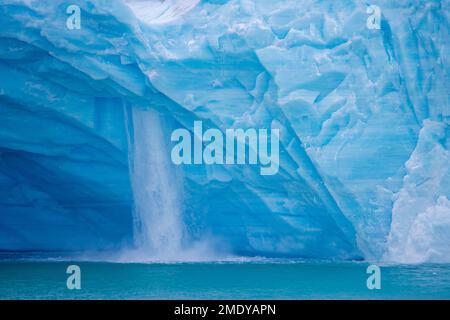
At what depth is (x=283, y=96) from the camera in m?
9.62

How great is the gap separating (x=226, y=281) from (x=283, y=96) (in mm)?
2564

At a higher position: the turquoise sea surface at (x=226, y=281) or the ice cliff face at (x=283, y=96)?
the ice cliff face at (x=283, y=96)

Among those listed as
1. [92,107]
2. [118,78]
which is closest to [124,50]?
[118,78]

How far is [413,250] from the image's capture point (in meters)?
9.44

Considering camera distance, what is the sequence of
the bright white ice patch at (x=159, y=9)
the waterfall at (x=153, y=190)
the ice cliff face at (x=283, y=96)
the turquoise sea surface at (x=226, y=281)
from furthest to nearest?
the waterfall at (x=153, y=190) → the bright white ice patch at (x=159, y=9) → the ice cliff face at (x=283, y=96) → the turquoise sea surface at (x=226, y=281)

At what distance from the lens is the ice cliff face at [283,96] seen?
374 inches

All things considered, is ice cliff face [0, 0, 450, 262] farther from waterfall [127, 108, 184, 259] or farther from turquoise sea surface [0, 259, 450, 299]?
turquoise sea surface [0, 259, 450, 299]

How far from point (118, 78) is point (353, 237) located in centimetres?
378

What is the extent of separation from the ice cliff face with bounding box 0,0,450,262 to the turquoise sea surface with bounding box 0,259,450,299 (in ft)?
2.36

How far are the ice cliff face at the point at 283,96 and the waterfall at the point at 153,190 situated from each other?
3 cm

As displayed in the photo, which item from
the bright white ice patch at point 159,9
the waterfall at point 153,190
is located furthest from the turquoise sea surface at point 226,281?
the bright white ice patch at point 159,9

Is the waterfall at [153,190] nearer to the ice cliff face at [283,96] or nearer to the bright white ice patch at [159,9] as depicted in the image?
the ice cliff face at [283,96]

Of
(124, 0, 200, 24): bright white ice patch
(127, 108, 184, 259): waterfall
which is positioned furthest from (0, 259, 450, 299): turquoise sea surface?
(124, 0, 200, 24): bright white ice patch
